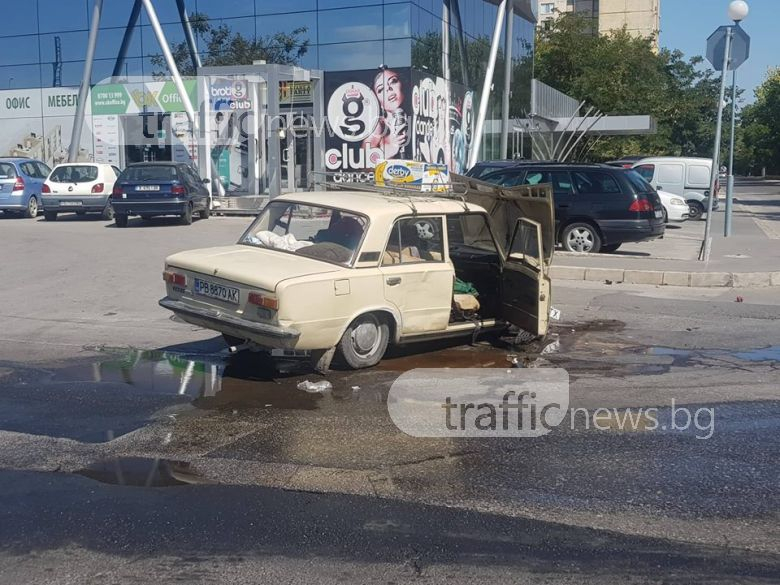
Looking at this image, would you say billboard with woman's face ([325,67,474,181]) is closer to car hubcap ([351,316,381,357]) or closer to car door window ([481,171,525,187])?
car door window ([481,171,525,187])

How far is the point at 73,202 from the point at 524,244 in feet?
55.7

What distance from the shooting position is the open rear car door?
8.48m

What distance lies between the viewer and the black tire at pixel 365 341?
7.56 metres

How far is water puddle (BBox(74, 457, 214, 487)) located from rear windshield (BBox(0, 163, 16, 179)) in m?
20.9

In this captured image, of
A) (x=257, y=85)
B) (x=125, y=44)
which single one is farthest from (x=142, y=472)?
(x=125, y=44)

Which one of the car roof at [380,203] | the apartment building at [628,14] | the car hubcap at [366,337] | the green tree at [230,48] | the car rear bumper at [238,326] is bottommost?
the car hubcap at [366,337]

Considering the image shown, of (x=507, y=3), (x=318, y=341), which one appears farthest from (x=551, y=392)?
(x=507, y=3)

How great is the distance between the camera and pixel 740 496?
4961 mm

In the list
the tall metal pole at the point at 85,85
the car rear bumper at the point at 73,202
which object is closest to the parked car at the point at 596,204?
the car rear bumper at the point at 73,202

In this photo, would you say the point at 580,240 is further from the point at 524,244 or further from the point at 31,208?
the point at 31,208

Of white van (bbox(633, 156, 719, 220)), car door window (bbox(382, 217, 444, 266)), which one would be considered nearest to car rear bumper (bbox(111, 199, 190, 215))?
car door window (bbox(382, 217, 444, 266))

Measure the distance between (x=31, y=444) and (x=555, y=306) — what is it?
7.29m

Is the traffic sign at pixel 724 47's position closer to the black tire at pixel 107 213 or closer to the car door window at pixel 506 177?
the car door window at pixel 506 177

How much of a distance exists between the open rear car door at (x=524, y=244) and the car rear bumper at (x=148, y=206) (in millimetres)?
12401
